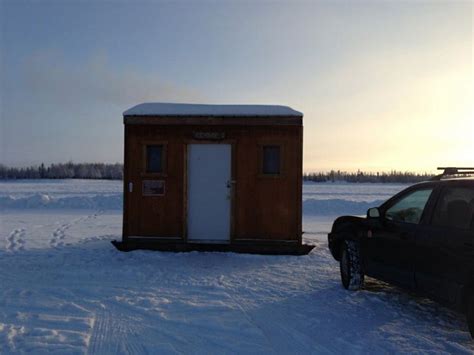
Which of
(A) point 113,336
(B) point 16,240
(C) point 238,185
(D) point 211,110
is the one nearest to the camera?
(A) point 113,336

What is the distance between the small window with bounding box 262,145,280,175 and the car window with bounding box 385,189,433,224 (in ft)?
14.0

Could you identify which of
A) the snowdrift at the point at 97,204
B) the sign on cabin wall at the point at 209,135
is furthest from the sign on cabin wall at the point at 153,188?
the snowdrift at the point at 97,204

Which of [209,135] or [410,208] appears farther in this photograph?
[209,135]

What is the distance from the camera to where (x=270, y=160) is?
10.4 m

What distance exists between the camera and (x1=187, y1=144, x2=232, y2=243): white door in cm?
1029

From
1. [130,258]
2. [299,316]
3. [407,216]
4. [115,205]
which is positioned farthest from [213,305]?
[115,205]

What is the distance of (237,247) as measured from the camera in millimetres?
10094

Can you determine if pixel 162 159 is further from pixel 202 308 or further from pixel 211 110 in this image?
pixel 202 308

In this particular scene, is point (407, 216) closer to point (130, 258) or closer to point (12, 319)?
point (12, 319)

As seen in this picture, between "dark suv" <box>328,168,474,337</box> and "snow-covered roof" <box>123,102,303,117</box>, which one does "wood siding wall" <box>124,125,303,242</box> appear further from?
"dark suv" <box>328,168,474,337</box>

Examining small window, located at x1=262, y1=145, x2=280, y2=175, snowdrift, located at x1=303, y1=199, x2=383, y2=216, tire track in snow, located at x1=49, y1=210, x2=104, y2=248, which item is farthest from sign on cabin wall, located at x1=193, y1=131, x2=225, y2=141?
snowdrift, located at x1=303, y1=199, x2=383, y2=216

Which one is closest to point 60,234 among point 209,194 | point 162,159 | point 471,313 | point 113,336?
point 162,159

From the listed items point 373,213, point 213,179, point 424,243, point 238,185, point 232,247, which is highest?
point 213,179

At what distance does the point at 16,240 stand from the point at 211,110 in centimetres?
613
